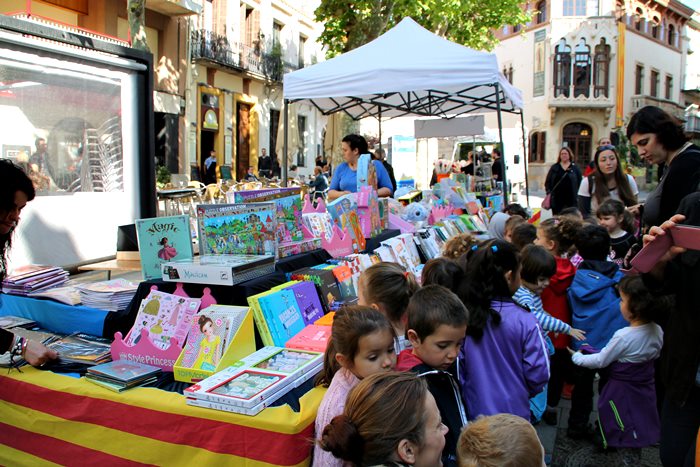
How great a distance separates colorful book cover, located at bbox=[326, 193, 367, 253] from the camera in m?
4.01

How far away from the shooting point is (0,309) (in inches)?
130

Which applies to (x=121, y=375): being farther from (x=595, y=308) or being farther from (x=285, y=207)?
(x=595, y=308)

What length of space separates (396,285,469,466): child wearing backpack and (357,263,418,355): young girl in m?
0.32

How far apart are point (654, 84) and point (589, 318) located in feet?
134

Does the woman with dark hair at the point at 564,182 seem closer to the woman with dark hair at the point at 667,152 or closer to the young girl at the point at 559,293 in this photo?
the young girl at the point at 559,293

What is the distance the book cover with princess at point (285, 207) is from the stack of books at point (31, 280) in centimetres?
129

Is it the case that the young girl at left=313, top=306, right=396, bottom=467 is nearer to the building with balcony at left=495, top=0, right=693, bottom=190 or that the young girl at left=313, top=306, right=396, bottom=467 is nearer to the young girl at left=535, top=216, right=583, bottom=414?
the young girl at left=535, top=216, right=583, bottom=414

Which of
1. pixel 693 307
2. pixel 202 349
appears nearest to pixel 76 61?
pixel 202 349

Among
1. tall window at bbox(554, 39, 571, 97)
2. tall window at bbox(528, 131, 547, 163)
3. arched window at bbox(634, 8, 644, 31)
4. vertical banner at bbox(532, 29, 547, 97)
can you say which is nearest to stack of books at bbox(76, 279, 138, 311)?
tall window at bbox(528, 131, 547, 163)

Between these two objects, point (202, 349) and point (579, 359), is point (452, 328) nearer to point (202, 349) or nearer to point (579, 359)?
point (202, 349)

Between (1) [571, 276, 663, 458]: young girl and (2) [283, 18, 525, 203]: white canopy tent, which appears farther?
(2) [283, 18, 525, 203]: white canopy tent

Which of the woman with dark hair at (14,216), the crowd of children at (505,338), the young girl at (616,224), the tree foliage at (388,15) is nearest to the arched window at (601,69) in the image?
the tree foliage at (388,15)

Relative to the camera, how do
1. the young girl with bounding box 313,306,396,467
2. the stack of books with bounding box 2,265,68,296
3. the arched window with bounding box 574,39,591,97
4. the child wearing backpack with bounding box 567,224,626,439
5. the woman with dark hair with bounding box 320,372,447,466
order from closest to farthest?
the woman with dark hair with bounding box 320,372,447,466
the young girl with bounding box 313,306,396,467
the stack of books with bounding box 2,265,68,296
the child wearing backpack with bounding box 567,224,626,439
the arched window with bounding box 574,39,591,97

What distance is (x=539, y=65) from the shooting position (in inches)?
1298
